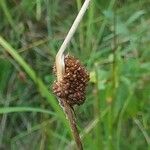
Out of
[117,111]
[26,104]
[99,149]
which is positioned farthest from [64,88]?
[26,104]

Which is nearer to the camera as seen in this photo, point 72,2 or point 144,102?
point 144,102

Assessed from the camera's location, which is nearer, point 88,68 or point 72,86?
point 72,86

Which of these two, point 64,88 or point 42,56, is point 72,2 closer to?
point 42,56

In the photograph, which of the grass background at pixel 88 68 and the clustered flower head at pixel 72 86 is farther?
the grass background at pixel 88 68
